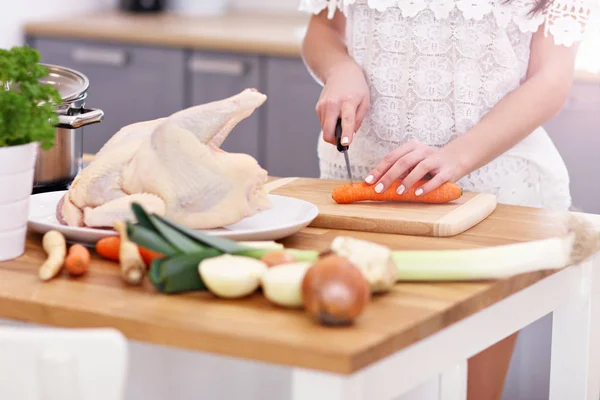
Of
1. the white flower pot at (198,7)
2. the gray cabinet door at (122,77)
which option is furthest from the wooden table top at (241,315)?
the white flower pot at (198,7)

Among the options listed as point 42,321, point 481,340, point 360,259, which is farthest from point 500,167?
point 42,321

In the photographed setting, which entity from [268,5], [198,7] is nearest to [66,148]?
[198,7]

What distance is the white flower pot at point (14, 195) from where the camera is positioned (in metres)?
1.09

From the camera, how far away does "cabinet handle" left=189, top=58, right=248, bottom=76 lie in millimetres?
3188

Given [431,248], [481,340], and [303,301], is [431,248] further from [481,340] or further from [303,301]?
[303,301]

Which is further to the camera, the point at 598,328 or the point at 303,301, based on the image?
the point at 598,328

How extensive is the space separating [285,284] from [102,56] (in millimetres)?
2563

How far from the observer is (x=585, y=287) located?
4.36ft

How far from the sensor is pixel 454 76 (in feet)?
5.91

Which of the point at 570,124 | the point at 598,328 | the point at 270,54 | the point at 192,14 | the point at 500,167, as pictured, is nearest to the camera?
the point at 598,328

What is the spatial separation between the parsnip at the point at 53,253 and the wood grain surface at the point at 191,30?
198 centimetres

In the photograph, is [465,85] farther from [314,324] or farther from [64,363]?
[64,363]

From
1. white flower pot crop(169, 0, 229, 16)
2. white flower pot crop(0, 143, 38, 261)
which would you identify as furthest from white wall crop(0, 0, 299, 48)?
white flower pot crop(0, 143, 38, 261)

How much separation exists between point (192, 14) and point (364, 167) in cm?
208
